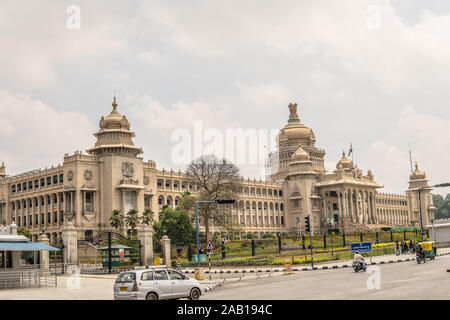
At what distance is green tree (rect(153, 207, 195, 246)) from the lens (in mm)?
68625

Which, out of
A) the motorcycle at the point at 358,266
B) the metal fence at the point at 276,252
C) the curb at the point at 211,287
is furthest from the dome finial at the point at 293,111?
the curb at the point at 211,287

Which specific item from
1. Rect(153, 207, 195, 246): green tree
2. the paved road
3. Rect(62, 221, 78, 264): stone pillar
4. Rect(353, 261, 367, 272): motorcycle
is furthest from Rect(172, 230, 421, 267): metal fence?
the paved road

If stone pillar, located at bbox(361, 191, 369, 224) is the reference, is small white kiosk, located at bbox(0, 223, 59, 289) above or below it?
below

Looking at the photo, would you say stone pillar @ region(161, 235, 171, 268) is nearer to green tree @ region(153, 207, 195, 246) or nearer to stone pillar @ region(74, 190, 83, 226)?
green tree @ region(153, 207, 195, 246)

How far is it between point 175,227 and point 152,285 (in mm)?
46565

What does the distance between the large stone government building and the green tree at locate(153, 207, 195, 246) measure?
14.8 m

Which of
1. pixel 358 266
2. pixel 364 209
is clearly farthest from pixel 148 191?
pixel 358 266

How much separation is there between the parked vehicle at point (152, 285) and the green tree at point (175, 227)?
45.0 m

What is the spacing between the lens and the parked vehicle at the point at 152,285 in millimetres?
22156
